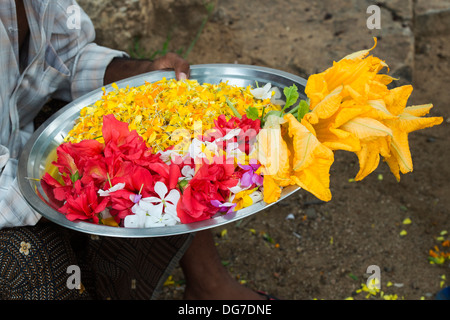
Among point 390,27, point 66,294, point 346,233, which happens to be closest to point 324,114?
point 66,294

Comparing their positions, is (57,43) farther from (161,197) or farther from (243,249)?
(243,249)

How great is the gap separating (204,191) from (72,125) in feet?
1.96

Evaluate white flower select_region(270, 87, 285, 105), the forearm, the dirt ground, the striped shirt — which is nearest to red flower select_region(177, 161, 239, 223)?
white flower select_region(270, 87, 285, 105)

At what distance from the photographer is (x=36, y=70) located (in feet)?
5.56

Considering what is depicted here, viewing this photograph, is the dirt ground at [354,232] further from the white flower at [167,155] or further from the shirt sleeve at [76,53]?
the white flower at [167,155]

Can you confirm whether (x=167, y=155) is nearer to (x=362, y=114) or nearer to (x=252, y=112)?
(x=252, y=112)

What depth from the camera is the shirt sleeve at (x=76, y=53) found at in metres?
1.76

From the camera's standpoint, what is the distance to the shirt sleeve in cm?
176

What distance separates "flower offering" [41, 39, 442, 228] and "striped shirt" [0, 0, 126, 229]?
255 mm

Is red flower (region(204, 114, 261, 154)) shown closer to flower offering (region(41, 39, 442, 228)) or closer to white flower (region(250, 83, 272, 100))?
flower offering (region(41, 39, 442, 228))

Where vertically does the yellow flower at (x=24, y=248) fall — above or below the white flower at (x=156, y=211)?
below

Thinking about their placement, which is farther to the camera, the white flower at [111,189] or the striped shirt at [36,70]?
the striped shirt at [36,70]

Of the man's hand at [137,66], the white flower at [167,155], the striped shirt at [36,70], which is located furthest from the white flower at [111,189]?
the man's hand at [137,66]

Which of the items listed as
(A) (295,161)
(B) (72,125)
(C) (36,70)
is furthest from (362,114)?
(C) (36,70)
